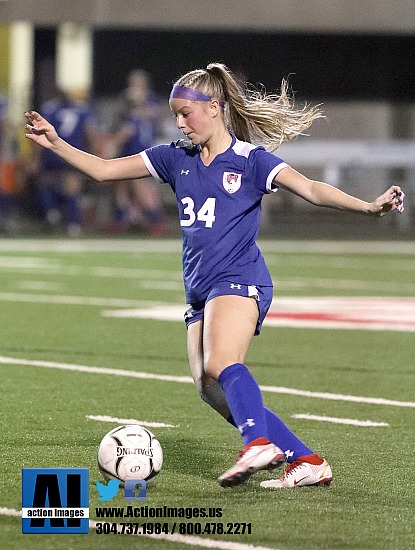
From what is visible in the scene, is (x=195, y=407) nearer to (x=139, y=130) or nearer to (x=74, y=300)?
(x=74, y=300)

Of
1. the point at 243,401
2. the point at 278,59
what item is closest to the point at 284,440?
the point at 243,401

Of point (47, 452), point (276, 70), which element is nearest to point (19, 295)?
point (47, 452)

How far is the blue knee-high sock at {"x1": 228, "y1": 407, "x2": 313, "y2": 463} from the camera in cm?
627

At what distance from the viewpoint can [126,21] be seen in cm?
2978

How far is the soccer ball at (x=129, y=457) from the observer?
5984 millimetres

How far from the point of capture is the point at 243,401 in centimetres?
602

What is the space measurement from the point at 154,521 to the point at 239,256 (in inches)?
55.3

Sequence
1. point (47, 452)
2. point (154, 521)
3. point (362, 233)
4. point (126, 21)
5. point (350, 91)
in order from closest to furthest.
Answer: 1. point (154, 521)
2. point (47, 452)
3. point (362, 233)
4. point (126, 21)
5. point (350, 91)

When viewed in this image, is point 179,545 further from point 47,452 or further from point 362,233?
point 362,233

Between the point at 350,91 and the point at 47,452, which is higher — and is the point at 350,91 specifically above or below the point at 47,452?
above

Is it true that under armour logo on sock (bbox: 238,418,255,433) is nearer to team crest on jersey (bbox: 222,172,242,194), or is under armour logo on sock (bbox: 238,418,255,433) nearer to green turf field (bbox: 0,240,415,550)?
green turf field (bbox: 0,240,415,550)

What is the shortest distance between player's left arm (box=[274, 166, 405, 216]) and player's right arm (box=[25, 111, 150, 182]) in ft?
2.41

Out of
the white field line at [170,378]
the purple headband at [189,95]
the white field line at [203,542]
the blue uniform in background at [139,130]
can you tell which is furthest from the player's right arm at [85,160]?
the blue uniform in background at [139,130]

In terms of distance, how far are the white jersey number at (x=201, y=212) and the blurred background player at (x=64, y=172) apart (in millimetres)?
18384
